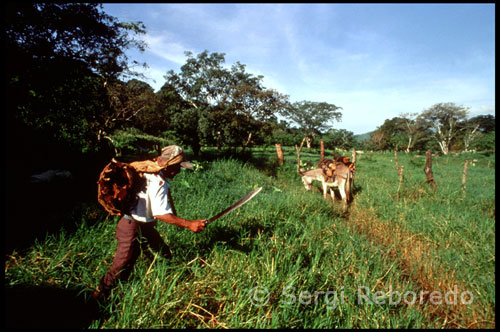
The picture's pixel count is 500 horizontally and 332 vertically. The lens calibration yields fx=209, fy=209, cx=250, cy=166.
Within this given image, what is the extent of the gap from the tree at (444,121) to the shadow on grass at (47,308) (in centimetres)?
5571

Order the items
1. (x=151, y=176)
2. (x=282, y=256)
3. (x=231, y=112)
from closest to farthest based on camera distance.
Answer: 1. (x=151, y=176)
2. (x=282, y=256)
3. (x=231, y=112)

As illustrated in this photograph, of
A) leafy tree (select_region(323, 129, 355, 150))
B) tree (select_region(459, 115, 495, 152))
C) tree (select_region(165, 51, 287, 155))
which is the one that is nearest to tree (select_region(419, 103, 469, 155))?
tree (select_region(459, 115, 495, 152))

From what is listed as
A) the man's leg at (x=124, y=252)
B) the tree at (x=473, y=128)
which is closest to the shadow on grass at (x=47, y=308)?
the man's leg at (x=124, y=252)

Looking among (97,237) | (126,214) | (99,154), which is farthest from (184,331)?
(99,154)

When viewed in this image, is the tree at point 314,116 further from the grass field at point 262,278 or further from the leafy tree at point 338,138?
the grass field at point 262,278

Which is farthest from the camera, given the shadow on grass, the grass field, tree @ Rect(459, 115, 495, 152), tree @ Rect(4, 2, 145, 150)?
tree @ Rect(459, 115, 495, 152)

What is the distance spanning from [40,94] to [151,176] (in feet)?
15.6

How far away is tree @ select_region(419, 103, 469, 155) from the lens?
41.0m

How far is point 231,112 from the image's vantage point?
1164 centimetres

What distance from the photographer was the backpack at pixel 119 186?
6.53 feet

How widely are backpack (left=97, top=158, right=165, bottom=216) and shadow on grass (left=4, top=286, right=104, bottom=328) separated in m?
0.87

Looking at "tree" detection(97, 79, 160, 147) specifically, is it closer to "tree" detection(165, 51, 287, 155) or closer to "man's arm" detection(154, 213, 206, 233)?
"tree" detection(165, 51, 287, 155)

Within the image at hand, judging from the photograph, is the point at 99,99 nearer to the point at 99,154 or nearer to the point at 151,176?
the point at 99,154

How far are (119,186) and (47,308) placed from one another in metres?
1.26
